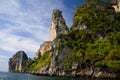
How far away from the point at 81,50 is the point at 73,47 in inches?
239

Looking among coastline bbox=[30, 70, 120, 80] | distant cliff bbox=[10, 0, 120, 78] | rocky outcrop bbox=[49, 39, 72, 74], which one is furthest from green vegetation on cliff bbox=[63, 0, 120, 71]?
rocky outcrop bbox=[49, 39, 72, 74]

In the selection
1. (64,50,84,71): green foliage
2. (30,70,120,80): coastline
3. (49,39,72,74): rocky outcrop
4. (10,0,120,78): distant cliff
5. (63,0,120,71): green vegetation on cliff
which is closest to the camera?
(30,70,120,80): coastline

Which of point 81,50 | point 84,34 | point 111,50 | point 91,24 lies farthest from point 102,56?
point 91,24

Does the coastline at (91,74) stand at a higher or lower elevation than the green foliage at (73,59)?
lower

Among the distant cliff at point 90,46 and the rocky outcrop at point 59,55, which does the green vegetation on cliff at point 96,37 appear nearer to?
the distant cliff at point 90,46

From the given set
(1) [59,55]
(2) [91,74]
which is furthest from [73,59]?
(2) [91,74]

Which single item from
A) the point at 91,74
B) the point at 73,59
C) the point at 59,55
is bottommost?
the point at 91,74

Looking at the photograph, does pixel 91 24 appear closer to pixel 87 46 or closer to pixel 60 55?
pixel 87 46

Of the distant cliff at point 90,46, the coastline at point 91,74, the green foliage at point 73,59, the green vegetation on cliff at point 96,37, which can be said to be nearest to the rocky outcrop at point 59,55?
the distant cliff at point 90,46

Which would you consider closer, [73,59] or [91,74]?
[91,74]

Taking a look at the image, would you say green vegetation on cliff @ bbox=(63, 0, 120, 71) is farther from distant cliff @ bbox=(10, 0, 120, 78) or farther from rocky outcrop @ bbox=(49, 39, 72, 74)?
rocky outcrop @ bbox=(49, 39, 72, 74)

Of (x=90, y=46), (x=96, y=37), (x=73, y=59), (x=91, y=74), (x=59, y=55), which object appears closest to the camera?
(x=91, y=74)

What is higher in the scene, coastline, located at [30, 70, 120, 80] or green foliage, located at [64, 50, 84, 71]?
green foliage, located at [64, 50, 84, 71]

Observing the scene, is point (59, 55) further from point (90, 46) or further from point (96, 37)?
point (96, 37)
